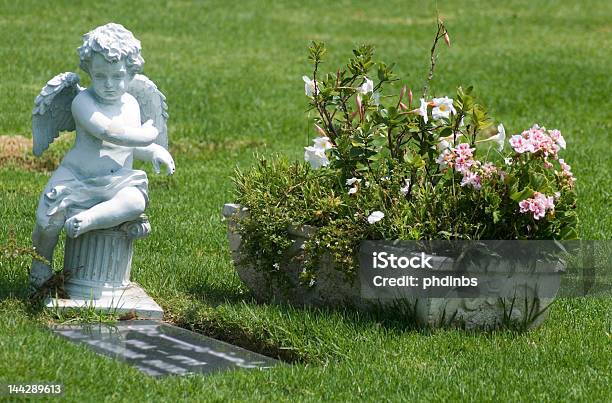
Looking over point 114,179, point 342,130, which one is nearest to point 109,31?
point 114,179

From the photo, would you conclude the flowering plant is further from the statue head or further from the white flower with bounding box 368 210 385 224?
the statue head

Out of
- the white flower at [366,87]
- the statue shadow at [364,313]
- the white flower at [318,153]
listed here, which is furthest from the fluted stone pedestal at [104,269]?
the white flower at [366,87]

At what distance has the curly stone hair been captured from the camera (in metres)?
6.00

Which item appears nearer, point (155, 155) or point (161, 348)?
point (161, 348)

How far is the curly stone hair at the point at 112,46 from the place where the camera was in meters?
6.00

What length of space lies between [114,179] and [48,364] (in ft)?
4.20

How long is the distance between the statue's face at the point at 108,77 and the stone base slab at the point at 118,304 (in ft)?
3.54

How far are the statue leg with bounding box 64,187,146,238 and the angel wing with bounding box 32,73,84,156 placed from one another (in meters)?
0.57

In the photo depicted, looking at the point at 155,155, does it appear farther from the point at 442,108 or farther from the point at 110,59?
the point at 442,108

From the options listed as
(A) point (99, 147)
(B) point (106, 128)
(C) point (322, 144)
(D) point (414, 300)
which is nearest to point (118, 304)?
(A) point (99, 147)

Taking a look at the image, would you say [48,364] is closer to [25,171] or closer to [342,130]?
[342,130]

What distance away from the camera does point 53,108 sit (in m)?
6.40

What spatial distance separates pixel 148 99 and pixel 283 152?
532 centimetres

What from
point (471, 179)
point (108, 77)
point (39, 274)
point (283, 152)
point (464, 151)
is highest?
point (108, 77)
